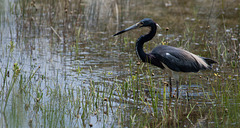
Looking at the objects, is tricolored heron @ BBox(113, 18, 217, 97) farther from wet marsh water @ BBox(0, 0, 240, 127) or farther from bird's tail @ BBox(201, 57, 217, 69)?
wet marsh water @ BBox(0, 0, 240, 127)

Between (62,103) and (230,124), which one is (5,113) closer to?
(62,103)

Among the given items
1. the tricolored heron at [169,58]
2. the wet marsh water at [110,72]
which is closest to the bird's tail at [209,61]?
the tricolored heron at [169,58]

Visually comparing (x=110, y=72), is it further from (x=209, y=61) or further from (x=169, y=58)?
(x=209, y=61)

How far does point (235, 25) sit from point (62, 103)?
20.9 ft

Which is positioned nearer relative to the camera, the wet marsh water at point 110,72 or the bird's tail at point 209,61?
the wet marsh water at point 110,72

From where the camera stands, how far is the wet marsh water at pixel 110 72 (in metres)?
4.75

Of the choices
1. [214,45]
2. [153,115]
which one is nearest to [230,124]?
[153,115]

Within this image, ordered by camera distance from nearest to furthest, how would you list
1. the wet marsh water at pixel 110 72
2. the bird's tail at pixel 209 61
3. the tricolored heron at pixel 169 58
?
the wet marsh water at pixel 110 72, the tricolored heron at pixel 169 58, the bird's tail at pixel 209 61

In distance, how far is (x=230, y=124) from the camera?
4539 millimetres

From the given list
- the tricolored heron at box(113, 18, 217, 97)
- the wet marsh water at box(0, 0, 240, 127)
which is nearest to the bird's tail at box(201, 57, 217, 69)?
the tricolored heron at box(113, 18, 217, 97)

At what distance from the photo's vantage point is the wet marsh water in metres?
4.75

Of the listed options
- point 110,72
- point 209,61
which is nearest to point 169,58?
point 209,61

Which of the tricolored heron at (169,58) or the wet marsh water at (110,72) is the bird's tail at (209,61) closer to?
the tricolored heron at (169,58)

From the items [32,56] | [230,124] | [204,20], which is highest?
[204,20]
